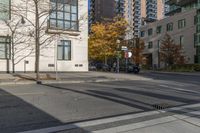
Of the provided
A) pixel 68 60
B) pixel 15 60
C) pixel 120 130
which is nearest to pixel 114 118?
pixel 120 130

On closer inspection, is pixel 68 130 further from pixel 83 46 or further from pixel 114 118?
pixel 83 46

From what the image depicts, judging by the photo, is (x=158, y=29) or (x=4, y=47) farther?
(x=158, y=29)

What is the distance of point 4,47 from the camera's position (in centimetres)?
3275

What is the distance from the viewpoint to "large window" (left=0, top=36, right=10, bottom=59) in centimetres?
3266

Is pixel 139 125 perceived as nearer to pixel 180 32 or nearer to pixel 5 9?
pixel 5 9

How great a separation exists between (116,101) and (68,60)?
959 inches

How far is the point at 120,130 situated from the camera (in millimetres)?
8141

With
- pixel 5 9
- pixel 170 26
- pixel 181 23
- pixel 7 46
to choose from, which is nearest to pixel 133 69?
pixel 7 46

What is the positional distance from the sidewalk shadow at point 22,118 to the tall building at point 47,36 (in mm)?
18675

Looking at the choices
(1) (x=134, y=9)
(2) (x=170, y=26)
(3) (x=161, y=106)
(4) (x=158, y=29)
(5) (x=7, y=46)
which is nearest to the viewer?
(3) (x=161, y=106)

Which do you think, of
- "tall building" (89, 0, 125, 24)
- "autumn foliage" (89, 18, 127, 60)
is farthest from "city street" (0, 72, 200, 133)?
"tall building" (89, 0, 125, 24)

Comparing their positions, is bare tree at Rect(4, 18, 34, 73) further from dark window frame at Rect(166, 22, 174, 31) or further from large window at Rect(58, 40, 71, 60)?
dark window frame at Rect(166, 22, 174, 31)

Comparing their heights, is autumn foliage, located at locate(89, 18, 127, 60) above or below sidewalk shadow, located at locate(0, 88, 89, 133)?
above

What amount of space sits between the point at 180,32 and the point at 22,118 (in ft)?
213
